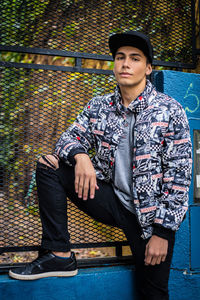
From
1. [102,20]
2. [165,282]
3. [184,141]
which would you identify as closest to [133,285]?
[165,282]

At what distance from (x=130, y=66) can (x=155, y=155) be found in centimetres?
68

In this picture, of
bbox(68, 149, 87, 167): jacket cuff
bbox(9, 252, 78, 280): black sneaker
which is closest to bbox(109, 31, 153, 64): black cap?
bbox(68, 149, 87, 167): jacket cuff

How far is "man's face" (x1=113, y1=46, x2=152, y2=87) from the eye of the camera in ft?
6.79

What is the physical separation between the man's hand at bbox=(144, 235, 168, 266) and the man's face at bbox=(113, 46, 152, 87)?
3.68ft

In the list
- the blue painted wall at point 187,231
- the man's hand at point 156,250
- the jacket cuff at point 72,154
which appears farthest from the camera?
the blue painted wall at point 187,231

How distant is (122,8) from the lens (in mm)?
2760

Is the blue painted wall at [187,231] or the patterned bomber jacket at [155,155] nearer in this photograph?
the patterned bomber jacket at [155,155]

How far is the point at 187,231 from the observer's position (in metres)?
2.50

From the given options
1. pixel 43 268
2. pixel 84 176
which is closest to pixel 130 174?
pixel 84 176

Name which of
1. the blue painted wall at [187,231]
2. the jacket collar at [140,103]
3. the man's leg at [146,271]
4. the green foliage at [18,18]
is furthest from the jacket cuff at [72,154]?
the green foliage at [18,18]

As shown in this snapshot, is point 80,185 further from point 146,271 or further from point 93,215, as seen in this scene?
point 146,271

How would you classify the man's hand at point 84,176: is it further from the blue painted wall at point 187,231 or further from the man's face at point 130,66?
the blue painted wall at point 187,231

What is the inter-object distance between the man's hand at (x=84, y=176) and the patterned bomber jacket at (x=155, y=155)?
8 cm

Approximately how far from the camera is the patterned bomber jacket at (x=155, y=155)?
75.1 inches
